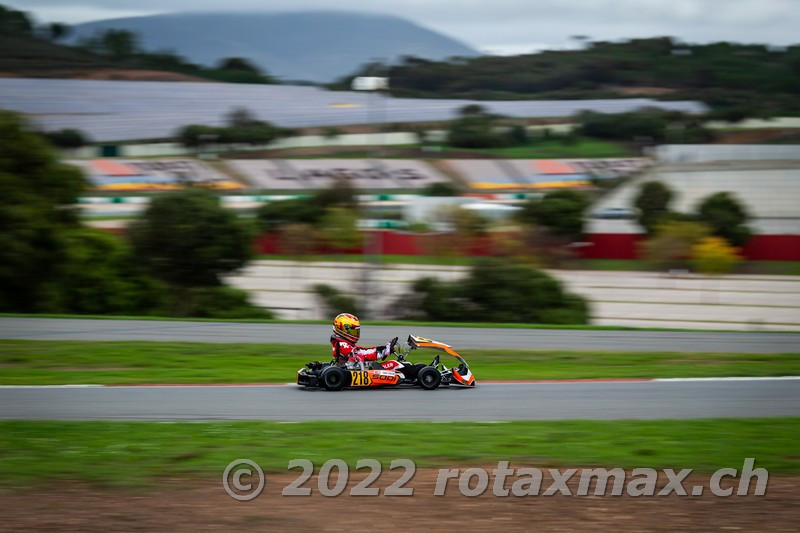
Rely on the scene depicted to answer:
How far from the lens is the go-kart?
1500cm

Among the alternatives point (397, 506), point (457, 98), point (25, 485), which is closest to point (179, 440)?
point (25, 485)

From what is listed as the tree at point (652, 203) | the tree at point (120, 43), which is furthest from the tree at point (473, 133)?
the tree at point (120, 43)

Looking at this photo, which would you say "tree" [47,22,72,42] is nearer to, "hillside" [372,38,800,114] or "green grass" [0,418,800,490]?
"hillside" [372,38,800,114]

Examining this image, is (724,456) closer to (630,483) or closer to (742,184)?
(630,483)

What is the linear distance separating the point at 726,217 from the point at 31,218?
4015 centimetres

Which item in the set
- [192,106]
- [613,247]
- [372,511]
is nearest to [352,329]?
[372,511]

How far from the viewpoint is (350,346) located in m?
14.8

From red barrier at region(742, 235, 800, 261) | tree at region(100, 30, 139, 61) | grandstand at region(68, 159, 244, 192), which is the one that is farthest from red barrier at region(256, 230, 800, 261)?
tree at region(100, 30, 139, 61)

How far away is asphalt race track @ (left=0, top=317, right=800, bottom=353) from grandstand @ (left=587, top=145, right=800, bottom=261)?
29276mm

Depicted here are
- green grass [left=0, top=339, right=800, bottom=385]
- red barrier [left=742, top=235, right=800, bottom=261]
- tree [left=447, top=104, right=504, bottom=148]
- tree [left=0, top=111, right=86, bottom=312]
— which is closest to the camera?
green grass [left=0, top=339, right=800, bottom=385]

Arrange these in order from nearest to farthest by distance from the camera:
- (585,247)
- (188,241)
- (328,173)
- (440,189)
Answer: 1. (188,241)
2. (585,247)
3. (440,189)
4. (328,173)

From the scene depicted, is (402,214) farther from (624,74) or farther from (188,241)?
(624,74)

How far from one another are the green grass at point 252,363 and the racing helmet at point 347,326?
2.54m

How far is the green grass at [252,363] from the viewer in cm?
1728
